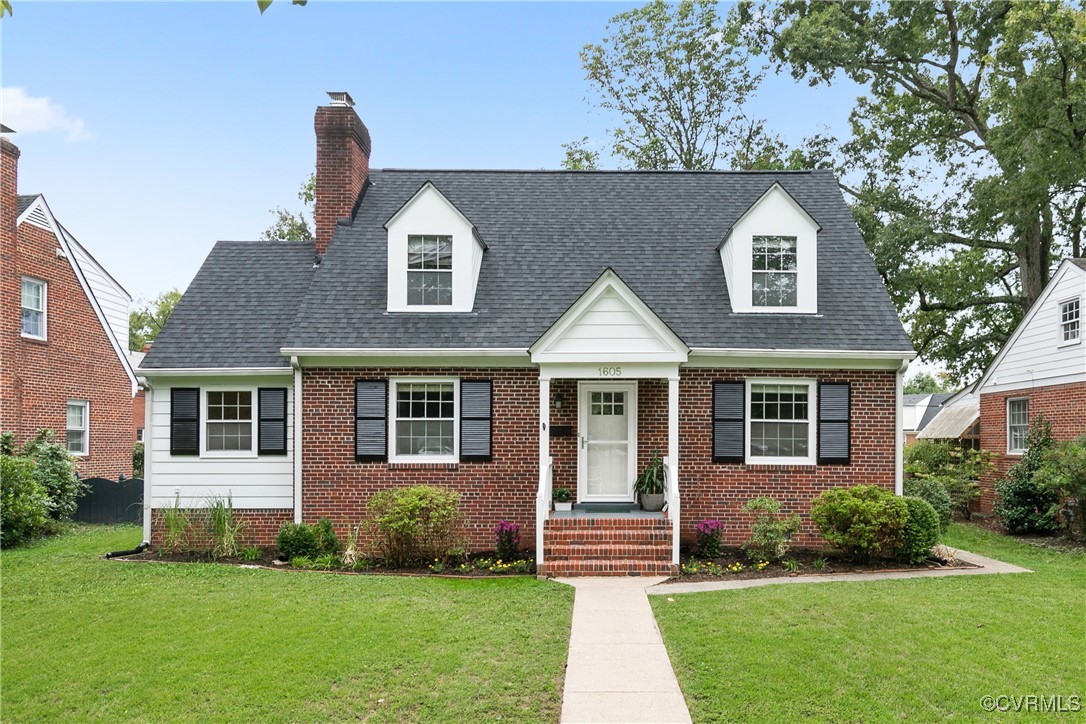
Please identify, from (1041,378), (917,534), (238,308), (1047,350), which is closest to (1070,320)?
(1047,350)

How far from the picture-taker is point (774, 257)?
42.0 feet

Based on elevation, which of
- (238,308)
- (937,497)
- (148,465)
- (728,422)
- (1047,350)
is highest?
(238,308)

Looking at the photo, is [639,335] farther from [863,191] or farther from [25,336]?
[863,191]

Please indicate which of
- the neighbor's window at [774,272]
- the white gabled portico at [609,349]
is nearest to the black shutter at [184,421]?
the white gabled portico at [609,349]

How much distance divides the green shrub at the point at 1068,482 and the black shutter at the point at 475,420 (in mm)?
10651

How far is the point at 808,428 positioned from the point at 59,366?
17673 millimetres

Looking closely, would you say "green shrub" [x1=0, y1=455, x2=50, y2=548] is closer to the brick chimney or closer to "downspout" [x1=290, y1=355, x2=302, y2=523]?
"downspout" [x1=290, y1=355, x2=302, y2=523]

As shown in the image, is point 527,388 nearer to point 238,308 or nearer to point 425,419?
point 425,419

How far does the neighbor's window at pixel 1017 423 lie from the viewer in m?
17.3

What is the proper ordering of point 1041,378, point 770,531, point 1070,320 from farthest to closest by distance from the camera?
point 1041,378, point 1070,320, point 770,531

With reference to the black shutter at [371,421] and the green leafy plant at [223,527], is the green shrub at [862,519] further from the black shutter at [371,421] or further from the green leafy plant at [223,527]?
the green leafy plant at [223,527]

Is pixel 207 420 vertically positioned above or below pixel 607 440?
above

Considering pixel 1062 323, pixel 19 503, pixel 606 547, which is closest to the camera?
pixel 606 547

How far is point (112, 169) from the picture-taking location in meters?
16.7
